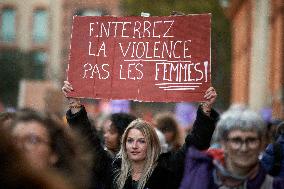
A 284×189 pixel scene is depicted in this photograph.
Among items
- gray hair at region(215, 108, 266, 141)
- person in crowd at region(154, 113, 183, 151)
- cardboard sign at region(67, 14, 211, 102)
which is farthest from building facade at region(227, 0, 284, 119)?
gray hair at region(215, 108, 266, 141)

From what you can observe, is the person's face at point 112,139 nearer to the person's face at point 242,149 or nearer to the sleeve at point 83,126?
the sleeve at point 83,126

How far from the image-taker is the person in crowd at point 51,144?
3262mm

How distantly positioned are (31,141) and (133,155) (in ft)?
6.04

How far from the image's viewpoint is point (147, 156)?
5.20 metres

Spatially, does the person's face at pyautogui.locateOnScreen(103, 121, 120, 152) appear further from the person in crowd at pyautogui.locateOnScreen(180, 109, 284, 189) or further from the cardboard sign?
the person in crowd at pyautogui.locateOnScreen(180, 109, 284, 189)

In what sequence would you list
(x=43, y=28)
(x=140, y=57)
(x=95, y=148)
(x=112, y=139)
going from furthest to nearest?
1. (x=43, y=28)
2. (x=112, y=139)
3. (x=140, y=57)
4. (x=95, y=148)

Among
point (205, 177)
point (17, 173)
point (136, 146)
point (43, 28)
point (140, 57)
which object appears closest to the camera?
point (17, 173)

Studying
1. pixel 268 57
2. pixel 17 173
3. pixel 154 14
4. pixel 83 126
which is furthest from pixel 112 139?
pixel 154 14

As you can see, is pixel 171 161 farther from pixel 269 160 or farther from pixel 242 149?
pixel 242 149

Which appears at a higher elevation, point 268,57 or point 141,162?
point 268,57

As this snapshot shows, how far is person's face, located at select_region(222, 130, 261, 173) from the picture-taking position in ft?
12.9

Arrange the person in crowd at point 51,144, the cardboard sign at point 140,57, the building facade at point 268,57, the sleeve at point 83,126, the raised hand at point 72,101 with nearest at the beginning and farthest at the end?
the person in crowd at point 51,144 < the sleeve at point 83,126 < the raised hand at point 72,101 < the cardboard sign at point 140,57 < the building facade at point 268,57

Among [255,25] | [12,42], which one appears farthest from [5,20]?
[255,25]

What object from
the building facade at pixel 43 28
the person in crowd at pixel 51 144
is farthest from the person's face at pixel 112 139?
the building facade at pixel 43 28
